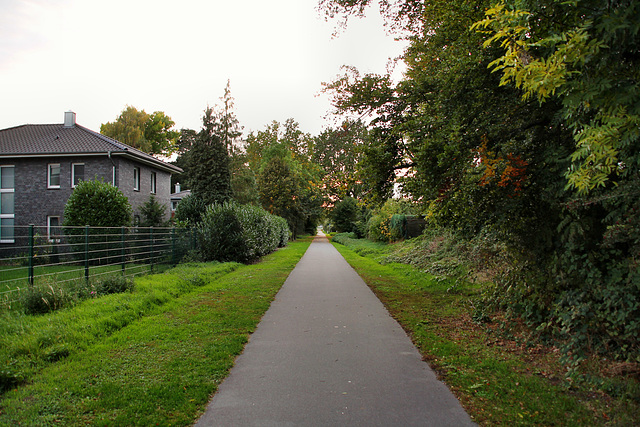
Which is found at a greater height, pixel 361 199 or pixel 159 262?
pixel 361 199

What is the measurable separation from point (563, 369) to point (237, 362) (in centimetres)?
397

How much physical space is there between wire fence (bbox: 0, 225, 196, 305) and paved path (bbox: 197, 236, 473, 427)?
445 cm

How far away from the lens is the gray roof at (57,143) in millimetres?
22203

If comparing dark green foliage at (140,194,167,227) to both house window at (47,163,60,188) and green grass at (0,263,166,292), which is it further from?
green grass at (0,263,166,292)

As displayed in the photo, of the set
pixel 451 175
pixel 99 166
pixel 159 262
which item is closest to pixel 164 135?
pixel 99 166

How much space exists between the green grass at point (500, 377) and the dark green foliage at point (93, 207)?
13.9 meters

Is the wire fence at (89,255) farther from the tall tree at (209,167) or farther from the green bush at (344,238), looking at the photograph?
the green bush at (344,238)

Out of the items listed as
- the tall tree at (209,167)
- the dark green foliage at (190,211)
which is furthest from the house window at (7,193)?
the tall tree at (209,167)

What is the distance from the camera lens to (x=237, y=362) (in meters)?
4.95

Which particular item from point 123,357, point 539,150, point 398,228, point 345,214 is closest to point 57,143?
point 398,228

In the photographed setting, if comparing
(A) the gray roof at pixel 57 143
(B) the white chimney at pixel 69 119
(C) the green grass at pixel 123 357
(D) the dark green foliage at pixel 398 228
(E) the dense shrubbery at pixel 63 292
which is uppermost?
(B) the white chimney at pixel 69 119

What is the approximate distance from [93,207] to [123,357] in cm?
1411

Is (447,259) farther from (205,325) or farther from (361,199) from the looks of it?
(205,325)

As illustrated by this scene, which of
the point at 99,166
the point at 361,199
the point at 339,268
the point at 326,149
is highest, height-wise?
the point at 326,149
